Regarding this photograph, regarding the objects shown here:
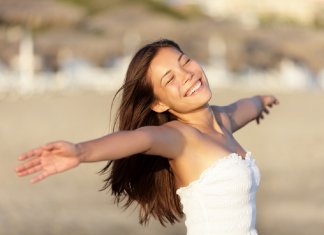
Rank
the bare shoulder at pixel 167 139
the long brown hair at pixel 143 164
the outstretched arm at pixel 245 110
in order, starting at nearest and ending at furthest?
the bare shoulder at pixel 167 139
the long brown hair at pixel 143 164
the outstretched arm at pixel 245 110

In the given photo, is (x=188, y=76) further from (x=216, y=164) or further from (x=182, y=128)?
(x=216, y=164)

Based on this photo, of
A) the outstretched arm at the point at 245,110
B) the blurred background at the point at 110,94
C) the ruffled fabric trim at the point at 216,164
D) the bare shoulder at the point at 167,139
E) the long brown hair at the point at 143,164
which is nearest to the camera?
the bare shoulder at the point at 167,139

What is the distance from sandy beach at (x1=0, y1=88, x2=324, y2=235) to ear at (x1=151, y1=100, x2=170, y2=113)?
355 centimetres

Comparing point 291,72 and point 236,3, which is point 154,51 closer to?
point 291,72

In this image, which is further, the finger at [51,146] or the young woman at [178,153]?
the young woman at [178,153]

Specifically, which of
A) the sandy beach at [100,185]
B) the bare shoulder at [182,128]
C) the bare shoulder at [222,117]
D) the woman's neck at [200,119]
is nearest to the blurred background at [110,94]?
the sandy beach at [100,185]

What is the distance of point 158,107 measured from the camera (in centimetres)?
304

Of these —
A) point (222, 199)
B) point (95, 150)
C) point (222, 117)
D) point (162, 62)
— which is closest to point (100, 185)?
point (222, 117)

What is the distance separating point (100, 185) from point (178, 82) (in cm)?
620

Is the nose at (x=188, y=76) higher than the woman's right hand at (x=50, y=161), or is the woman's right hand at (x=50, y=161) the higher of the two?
the nose at (x=188, y=76)

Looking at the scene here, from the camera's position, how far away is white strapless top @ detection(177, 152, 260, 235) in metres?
2.83

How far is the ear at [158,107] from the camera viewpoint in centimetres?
303

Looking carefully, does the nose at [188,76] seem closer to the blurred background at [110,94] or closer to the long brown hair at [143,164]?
the long brown hair at [143,164]

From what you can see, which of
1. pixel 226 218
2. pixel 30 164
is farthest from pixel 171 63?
pixel 30 164
